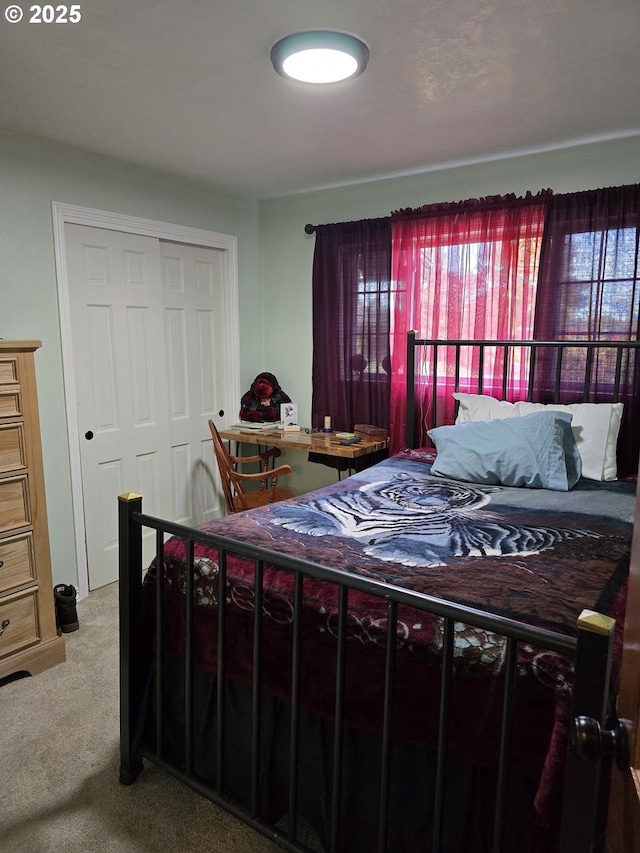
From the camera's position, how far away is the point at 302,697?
1.51 m

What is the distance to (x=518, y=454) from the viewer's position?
2.60m

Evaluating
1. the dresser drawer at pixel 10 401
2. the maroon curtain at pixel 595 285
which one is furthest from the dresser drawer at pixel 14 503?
the maroon curtain at pixel 595 285

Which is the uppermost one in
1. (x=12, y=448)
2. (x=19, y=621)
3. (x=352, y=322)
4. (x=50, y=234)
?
(x=50, y=234)

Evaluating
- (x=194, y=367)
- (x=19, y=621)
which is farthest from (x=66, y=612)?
(x=194, y=367)

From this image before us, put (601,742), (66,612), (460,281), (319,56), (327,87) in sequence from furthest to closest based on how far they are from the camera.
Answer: (460,281) → (66,612) → (327,87) → (319,56) → (601,742)

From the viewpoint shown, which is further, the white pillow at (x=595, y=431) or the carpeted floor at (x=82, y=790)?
the white pillow at (x=595, y=431)

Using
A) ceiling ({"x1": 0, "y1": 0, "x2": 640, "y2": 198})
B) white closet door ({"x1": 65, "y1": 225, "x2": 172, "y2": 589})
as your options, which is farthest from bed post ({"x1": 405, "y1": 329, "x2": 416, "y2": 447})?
white closet door ({"x1": 65, "y1": 225, "x2": 172, "y2": 589})

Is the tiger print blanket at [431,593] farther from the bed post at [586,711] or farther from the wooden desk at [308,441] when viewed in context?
the wooden desk at [308,441]

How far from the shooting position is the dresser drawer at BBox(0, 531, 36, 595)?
234 centimetres

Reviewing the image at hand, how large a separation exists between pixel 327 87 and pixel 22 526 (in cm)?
216

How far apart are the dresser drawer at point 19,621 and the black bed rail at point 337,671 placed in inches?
34.4

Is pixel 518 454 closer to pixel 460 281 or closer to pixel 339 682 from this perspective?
pixel 460 281

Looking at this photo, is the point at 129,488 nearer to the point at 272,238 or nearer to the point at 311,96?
the point at 272,238

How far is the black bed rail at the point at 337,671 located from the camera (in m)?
0.97
